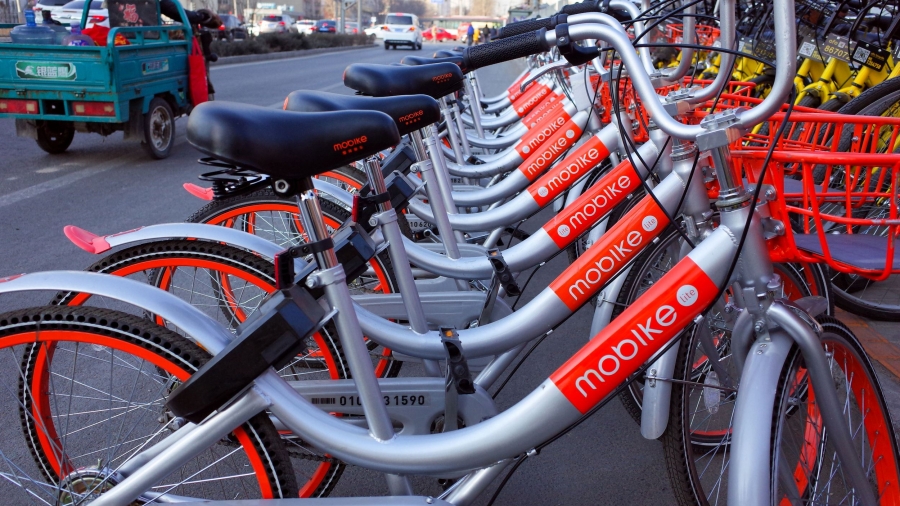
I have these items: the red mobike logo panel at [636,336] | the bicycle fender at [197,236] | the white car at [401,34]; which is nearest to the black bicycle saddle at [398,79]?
the bicycle fender at [197,236]

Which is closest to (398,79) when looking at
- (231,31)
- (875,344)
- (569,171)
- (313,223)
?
(569,171)

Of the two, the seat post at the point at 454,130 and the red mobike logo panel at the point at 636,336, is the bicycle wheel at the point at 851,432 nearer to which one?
the red mobike logo panel at the point at 636,336

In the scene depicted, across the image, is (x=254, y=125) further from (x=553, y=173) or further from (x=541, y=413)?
(x=553, y=173)

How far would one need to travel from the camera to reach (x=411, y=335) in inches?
91.2

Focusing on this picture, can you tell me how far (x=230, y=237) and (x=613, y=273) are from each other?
3.68 ft

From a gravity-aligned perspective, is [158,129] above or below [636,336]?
below

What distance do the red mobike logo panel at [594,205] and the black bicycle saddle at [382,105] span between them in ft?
2.00

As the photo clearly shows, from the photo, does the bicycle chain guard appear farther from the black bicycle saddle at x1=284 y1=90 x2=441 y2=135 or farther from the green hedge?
the green hedge

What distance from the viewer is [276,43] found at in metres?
27.3

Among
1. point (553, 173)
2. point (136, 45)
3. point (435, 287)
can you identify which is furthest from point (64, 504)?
point (136, 45)

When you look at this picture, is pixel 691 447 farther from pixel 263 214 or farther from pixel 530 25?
pixel 263 214

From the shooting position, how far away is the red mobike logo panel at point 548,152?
3.56m

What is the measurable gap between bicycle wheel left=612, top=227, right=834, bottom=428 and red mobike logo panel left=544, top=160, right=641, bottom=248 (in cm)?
26

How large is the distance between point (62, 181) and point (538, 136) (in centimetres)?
440
